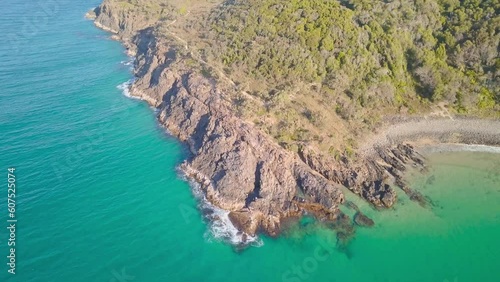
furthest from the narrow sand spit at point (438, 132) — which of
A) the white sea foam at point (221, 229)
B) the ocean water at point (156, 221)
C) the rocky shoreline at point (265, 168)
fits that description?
the white sea foam at point (221, 229)

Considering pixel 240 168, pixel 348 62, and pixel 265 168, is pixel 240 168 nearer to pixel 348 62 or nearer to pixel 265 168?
pixel 265 168

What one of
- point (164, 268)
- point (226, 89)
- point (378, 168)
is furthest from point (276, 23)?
point (164, 268)

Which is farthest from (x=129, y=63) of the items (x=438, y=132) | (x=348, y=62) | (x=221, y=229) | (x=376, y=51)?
(x=438, y=132)

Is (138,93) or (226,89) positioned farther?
(138,93)

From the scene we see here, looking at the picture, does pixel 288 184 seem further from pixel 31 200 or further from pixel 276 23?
pixel 276 23

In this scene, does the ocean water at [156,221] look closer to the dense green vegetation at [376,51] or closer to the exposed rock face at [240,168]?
the exposed rock face at [240,168]

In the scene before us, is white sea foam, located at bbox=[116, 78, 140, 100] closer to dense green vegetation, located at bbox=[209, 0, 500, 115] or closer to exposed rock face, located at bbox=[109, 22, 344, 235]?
exposed rock face, located at bbox=[109, 22, 344, 235]
